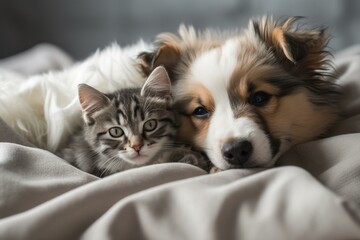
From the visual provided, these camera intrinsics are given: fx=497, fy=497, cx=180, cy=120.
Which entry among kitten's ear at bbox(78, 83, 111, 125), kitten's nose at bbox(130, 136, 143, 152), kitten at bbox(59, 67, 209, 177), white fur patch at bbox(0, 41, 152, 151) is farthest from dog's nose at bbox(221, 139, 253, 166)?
white fur patch at bbox(0, 41, 152, 151)

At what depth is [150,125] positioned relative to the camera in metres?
1.39

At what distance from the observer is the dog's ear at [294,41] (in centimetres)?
142

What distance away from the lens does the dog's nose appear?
1.24m

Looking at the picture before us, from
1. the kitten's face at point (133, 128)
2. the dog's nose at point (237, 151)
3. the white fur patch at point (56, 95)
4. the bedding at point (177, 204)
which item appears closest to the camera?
the bedding at point (177, 204)

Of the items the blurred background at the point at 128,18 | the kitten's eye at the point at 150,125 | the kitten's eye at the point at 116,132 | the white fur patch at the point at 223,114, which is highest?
the white fur patch at the point at 223,114

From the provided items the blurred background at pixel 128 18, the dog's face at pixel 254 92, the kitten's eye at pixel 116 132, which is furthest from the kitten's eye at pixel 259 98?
the blurred background at pixel 128 18

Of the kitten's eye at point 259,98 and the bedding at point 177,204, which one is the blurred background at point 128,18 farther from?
the bedding at point 177,204

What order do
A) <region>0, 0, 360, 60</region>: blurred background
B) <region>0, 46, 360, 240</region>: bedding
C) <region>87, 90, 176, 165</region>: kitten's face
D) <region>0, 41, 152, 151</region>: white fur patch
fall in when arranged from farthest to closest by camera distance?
<region>0, 0, 360, 60</region>: blurred background → <region>0, 41, 152, 151</region>: white fur patch → <region>87, 90, 176, 165</region>: kitten's face → <region>0, 46, 360, 240</region>: bedding

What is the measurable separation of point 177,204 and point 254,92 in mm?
516

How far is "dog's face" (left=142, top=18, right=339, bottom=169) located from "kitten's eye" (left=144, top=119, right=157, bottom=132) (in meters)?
0.11

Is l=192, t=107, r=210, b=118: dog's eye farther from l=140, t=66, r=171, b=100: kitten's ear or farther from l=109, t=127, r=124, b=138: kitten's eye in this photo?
l=109, t=127, r=124, b=138: kitten's eye

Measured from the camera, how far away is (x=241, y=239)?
923 millimetres

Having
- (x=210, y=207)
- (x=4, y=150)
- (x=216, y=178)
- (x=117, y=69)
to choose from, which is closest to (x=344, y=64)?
(x=117, y=69)

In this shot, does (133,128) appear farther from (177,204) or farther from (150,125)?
(177,204)
